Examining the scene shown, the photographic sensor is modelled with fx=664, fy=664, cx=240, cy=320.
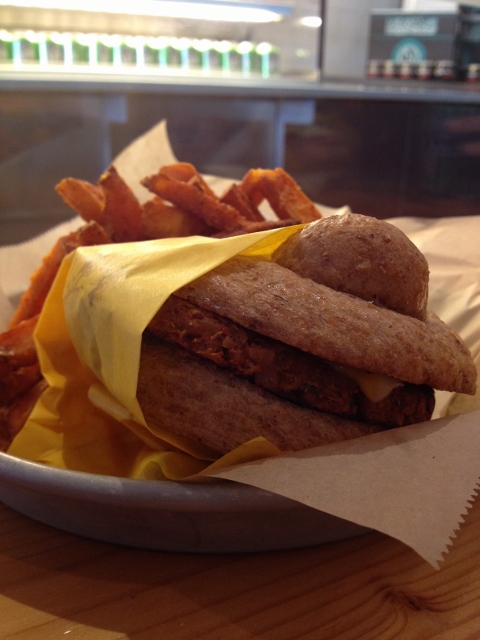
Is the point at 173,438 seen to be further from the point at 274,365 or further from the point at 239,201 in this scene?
the point at 239,201

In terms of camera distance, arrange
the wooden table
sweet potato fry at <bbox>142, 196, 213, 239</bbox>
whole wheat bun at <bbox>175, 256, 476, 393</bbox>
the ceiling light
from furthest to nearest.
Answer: the ceiling light → sweet potato fry at <bbox>142, 196, 213, 239</bbox> → whole wheat bun at <bbox>175, 256, 476, 393</bbox> → the wooden table

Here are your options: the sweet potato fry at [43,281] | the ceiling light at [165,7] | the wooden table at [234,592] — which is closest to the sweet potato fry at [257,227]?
the sweet potato fry at [43,281]

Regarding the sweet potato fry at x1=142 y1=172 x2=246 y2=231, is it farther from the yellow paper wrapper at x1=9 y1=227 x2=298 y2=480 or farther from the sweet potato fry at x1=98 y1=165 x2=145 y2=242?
the yellow paper wrapper at x1=9 y1=227 x2=298 y2=480

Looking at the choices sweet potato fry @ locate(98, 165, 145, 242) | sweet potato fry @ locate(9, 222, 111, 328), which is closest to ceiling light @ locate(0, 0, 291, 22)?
sweet potato fry @ locate(98, 165, 145, 242)

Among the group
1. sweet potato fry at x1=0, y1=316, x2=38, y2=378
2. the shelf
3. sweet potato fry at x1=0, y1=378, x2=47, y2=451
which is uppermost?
the shelf

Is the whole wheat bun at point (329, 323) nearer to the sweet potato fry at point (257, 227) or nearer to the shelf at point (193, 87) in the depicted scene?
the sweet potato fry at point (257, 227)

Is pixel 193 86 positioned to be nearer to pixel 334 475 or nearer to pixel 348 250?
pixel 348 250
